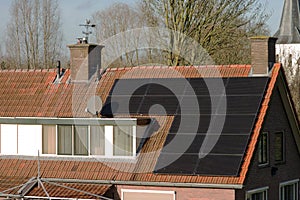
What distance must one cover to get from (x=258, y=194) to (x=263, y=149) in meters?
1.45

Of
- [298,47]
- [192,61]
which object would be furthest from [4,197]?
[298,47]

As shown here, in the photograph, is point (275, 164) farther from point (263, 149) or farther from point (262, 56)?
point (262, 56)

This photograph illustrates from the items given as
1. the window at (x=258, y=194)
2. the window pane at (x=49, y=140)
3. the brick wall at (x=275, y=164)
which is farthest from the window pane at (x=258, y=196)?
the window pane at (x=49, y=140)

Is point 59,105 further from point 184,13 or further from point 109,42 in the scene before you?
point 109,42

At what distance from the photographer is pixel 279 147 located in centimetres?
2384

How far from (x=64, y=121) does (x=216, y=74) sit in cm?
509

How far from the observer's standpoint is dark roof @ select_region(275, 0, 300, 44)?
86.2 meters

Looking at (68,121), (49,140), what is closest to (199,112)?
(68,121)

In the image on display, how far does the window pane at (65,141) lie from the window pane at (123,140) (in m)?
1.54

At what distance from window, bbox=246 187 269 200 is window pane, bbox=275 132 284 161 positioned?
5.37ft

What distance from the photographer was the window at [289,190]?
2363 cm

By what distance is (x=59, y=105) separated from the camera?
2420cm

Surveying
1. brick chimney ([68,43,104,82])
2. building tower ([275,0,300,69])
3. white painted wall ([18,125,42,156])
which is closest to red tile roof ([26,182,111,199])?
white painted wall ([18,125,42,156])

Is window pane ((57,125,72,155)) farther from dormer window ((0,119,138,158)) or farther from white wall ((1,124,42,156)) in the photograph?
white wall ((1,124,42,156))
